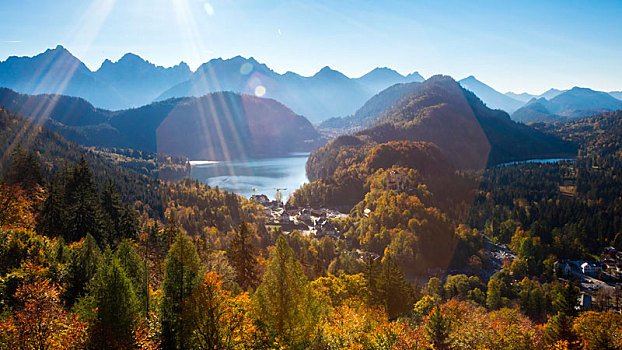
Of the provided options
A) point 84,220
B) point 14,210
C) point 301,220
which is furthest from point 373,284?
point 301,220

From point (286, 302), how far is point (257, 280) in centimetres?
1463

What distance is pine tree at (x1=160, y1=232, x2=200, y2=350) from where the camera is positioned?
15.8m

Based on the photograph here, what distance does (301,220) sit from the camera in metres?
105

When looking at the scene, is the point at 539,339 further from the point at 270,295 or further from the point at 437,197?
the point at 437,197

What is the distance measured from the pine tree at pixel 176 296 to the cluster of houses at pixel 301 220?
2833 inches

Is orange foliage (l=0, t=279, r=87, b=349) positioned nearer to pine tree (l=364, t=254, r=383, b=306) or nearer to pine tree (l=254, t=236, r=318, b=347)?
pine tree (l=254, t=236, r=318, b=347)

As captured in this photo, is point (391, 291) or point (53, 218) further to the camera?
point (391, 291)

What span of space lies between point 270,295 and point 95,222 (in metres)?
24.1

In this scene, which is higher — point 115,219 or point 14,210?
point 14,210

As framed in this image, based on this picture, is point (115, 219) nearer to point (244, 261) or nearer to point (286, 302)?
point (244, 261)

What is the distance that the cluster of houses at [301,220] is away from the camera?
3708 inches

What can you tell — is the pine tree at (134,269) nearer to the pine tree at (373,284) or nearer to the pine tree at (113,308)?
the pine tree at (113,308)

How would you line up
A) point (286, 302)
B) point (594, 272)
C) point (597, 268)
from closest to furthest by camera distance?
point (286, 302) → point (594, 272) → point (597, 268)

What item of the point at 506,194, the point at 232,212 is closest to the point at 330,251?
Result: the point at 232,212
